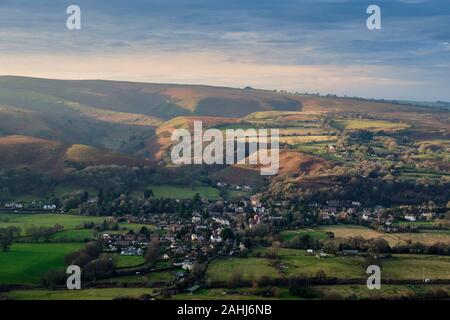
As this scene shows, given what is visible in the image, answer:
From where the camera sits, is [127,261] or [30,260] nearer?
[30,260]

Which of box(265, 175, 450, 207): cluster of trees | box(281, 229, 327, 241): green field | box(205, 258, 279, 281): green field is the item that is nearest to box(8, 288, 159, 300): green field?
box(205, 258, 279, 281): green field

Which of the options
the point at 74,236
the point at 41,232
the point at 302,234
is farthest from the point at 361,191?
the point at 41,232

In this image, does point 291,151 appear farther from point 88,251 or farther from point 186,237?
point 88,251

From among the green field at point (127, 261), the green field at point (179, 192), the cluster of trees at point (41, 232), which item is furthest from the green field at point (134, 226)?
the green field at point (179, 192)

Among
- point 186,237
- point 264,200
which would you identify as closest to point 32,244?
point 186,237

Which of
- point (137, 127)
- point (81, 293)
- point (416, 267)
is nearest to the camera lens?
point (81, 293)

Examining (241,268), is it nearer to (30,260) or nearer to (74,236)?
(30,260)
